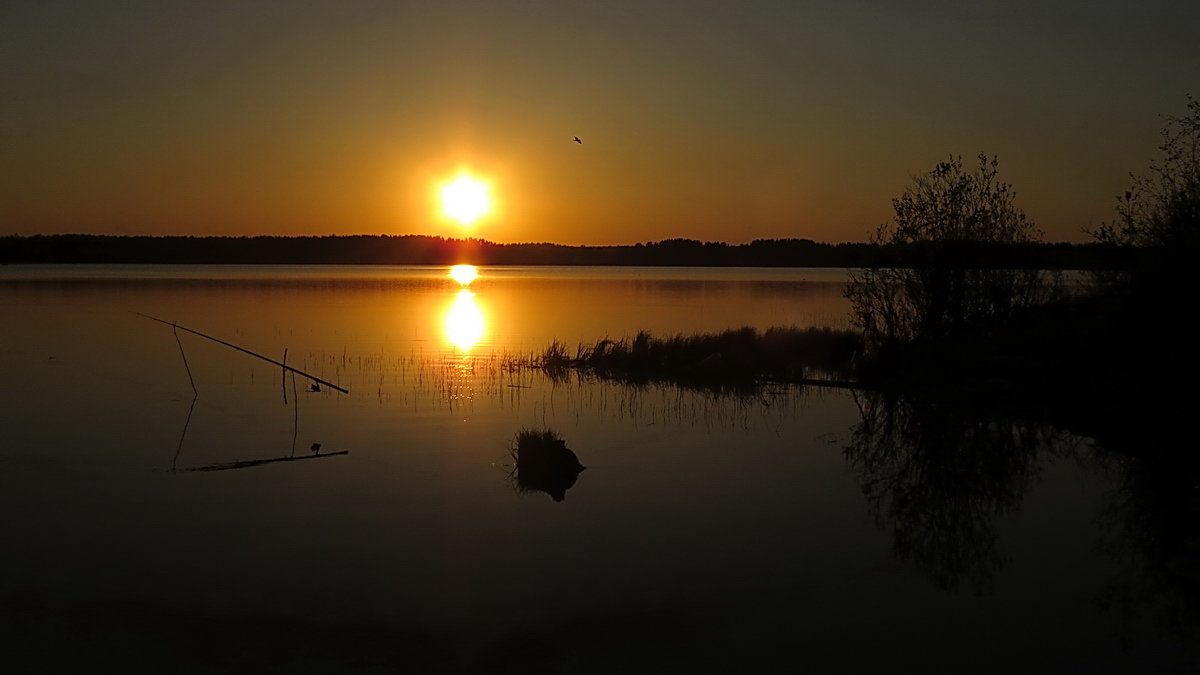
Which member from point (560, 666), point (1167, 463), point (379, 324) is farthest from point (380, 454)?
point (379, 324)

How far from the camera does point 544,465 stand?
46.1 feet

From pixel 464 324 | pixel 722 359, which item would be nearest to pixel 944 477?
pixel 722 359

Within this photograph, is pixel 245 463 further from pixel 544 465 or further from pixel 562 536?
pixel 562 536

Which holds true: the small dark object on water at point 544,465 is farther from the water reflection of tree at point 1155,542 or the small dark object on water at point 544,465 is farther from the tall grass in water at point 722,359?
the tall grass in water at point 722,359

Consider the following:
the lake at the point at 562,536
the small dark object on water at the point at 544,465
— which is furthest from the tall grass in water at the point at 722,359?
the small dark object on water at the point at 544,465

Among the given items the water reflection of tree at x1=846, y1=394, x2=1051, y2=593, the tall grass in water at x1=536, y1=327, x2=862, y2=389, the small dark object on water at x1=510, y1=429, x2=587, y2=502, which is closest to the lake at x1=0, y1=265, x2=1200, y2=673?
the water reflection of tree at x1=846, y1=394, x2=1051, y2=593

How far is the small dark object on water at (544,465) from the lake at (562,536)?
0.19 meters

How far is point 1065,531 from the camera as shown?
11.5 m

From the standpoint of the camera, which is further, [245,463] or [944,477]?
[245,463]

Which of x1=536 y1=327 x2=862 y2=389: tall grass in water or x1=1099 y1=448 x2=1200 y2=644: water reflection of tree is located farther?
x1=536 y1=327 x2=862 y2=389: tall grass in water

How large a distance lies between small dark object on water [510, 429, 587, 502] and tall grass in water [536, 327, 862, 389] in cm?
1025

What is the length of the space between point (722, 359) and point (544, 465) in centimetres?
1304

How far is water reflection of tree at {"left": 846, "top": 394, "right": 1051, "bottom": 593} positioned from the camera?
10.7 meters

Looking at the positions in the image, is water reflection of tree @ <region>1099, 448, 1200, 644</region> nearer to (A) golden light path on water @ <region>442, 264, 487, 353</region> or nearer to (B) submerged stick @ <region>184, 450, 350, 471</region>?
(B) submerged stick @ <region>184, 450, 350, 471</region>
